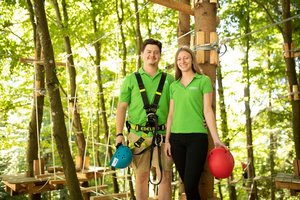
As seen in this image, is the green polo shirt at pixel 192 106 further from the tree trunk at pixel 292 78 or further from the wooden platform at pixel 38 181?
the tree trunk at pixel 292 78

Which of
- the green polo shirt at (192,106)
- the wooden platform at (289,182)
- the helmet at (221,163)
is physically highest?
the green polo shirt at (192,106)

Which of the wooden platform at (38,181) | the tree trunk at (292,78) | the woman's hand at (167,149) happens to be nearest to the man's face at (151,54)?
the woman's hand at (167,149)

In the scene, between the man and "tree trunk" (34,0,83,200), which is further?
"tree trunk" (34,0,83,200)

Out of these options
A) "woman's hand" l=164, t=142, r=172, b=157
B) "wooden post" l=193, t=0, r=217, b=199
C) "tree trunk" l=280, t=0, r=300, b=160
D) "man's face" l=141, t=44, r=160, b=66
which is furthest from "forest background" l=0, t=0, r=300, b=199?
"wooden post" l=193, t=0, r=217, b=199

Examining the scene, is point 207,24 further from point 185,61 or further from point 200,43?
point 185,61

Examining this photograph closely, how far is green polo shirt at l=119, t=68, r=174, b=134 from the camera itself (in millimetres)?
Answer: 2660

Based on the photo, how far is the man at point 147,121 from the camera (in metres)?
2.66

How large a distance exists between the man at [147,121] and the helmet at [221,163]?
536 millimetres

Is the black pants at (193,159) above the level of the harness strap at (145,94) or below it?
below

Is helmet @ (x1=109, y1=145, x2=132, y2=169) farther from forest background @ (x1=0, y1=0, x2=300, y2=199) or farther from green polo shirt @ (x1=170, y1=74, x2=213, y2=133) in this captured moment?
forest background @ (x1=0, y1=0, x2=300, y2=199)

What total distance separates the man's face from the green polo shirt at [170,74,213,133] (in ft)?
1.23

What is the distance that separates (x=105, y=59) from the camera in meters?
11.2

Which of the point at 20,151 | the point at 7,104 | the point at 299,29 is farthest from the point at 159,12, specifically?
the point at 20,151

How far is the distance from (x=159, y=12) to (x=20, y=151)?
26.6ft
